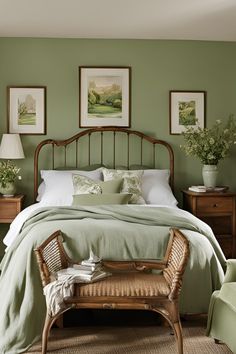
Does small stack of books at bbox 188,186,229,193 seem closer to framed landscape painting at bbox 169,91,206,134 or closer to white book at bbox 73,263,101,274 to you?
framed landscape painting at bbox 169,91,206,134

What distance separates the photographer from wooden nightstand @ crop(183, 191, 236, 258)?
5.54m

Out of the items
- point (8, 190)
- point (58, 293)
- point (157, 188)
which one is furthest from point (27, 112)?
point (58, 293)

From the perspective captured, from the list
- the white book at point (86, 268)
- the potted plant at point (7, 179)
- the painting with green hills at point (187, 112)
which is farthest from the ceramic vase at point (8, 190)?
the white book at point (86, 268)

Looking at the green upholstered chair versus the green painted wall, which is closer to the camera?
the green upholstered chair

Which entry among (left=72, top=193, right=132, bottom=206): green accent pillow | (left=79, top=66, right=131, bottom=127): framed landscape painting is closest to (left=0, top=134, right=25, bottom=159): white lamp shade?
(left=79, top=66, right=131, bottom=127): framed landscape painting

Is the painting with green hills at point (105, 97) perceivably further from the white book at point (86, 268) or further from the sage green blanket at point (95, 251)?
the white book at point (86, 268)

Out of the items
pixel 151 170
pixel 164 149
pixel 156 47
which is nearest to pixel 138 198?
pixel 151 170

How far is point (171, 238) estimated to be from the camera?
377cm

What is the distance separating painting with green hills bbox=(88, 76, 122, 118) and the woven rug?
2.74m

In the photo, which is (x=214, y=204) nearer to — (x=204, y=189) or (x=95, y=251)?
(x=204, y=189)

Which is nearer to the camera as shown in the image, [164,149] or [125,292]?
[125,292]

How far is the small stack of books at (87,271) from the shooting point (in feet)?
10.9

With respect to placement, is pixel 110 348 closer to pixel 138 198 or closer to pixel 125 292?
pixel 125 292

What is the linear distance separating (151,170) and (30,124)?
56.0 inches
